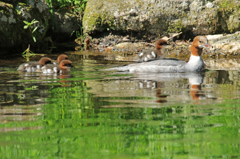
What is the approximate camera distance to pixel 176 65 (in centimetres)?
733

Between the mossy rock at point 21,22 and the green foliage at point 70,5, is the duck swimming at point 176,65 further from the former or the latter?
the green foliage at point 70,5

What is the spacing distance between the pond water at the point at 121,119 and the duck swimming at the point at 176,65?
4.33 feet

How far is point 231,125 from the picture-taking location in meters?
3.19

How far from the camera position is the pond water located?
2596 millimetres

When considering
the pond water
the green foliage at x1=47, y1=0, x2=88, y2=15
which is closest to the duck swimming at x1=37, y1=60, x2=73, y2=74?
the pond water

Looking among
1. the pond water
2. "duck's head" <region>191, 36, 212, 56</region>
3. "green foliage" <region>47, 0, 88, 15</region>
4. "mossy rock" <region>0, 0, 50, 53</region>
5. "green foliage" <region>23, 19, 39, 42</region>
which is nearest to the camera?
the pond water

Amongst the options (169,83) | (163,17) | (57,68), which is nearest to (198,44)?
(169,83)

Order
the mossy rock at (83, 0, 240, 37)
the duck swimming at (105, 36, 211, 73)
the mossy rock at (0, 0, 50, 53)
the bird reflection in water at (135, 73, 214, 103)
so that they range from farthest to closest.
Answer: the mossy rock at (83, 0, 240, 37) < the mossy rock at (0, 0, 50, 53) < the duck swimming at (105, 36, 211, 73) < the bird reflection in water at (135, 73, 214, 103)

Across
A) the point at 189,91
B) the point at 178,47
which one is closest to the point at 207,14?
the point at 178,47

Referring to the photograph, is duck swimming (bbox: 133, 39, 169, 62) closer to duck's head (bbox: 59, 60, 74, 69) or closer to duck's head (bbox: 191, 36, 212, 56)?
duck's head (bbox: 191, 36, 212, 56)

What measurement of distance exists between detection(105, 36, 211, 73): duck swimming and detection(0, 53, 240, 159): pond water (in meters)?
1.32

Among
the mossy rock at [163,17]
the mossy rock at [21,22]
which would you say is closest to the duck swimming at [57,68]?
the mossy rock at [21,22]

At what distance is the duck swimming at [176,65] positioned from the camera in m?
7.35

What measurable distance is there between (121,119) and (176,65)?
418 centimetres
